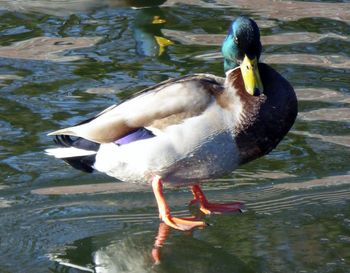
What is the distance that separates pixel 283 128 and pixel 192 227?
0.67 meters

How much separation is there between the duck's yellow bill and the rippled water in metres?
0.72

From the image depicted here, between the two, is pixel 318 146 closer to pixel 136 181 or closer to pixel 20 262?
pixel 136 181

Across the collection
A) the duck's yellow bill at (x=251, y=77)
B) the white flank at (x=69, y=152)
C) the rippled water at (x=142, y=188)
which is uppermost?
the duck's yellow bill at (x=251, y=77)

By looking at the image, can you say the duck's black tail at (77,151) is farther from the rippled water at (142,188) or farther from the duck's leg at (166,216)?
the duck's leg at (166,216)

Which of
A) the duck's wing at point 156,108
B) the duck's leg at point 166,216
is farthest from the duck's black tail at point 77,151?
the duck's leg at point 166,216

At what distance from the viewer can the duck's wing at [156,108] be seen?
5.19 meters

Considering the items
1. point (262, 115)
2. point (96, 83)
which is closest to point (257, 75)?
point (262, 115)

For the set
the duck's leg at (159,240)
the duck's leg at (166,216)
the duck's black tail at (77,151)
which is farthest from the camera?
the duck's black tail at (77,151)

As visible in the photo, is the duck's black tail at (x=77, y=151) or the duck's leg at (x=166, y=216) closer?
the duck's leg at (x=166, y=216)

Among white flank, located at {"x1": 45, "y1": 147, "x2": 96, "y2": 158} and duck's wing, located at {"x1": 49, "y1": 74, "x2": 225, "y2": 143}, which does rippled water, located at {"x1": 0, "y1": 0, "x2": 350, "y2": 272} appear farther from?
duck's wing, located at {"x1": 49, "y1": 74, "x2": 225, "y2": 143}

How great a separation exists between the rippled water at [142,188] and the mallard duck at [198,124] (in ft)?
1.08

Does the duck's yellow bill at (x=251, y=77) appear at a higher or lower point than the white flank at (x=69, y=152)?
higher

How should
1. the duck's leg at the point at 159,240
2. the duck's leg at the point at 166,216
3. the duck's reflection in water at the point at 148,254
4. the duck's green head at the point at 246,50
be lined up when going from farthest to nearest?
1. the duck's leg at the point at 166,216
2. the duck's green head at the point at 246,50
3. the duck's leg at the point at 159,240
4. the duck's reflection in water at the point at 148,254

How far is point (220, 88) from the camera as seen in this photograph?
525 centimetres
